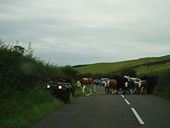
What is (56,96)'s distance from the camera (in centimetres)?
2320

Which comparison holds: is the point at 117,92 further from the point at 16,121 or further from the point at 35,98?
the point at 16,121

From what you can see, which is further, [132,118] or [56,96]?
[56,96]

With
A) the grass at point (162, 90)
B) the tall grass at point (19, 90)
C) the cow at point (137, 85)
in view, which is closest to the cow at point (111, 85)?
the cow at point (137, 85)

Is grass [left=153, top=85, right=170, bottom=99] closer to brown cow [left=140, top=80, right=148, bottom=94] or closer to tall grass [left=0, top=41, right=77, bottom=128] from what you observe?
brown cow [left=140, top=80, right=148, bottom=94]

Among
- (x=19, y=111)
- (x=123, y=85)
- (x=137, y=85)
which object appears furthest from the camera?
(x=137, y=85)

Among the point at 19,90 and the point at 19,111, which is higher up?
the point at 19,90

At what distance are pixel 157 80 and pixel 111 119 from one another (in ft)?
87.3

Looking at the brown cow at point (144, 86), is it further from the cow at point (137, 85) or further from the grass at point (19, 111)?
the grass at point (19, 111)

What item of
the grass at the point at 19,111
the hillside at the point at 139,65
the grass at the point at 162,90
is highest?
the hillside at the point at 139,65

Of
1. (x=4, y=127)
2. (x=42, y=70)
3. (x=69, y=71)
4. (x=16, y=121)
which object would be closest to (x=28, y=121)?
(x=16, y=121)

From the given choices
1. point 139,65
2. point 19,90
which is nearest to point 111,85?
point 19,90

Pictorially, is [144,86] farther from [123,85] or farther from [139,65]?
[139,65]

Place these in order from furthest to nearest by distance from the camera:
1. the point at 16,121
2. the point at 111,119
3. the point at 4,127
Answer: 1. the point at 111,119
2. the point at 16,121
3. the point at 4,127

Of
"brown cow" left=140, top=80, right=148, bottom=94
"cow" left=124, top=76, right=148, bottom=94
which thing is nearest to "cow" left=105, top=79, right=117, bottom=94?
"cow" left=124, top=76, right=148, bottom=94
